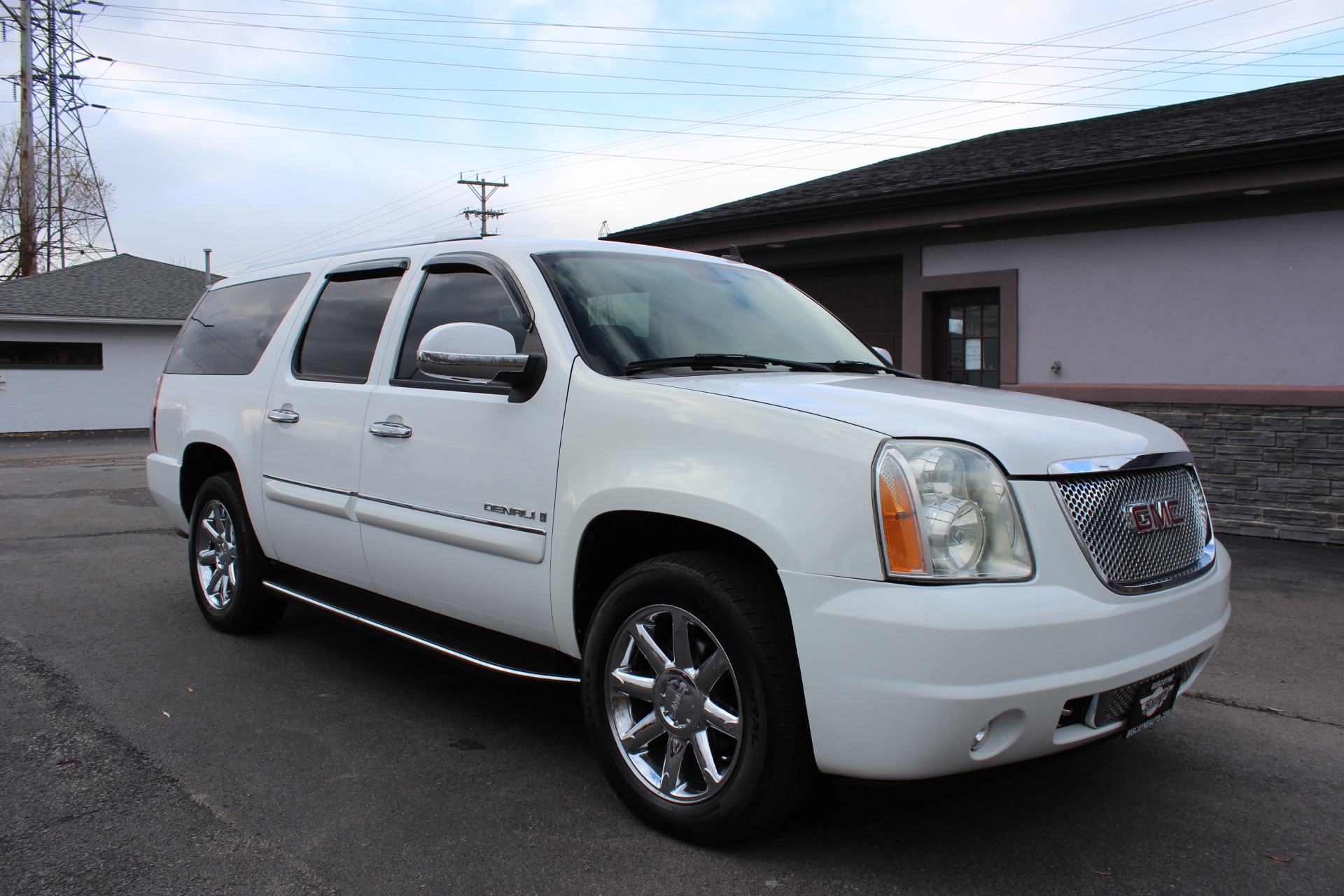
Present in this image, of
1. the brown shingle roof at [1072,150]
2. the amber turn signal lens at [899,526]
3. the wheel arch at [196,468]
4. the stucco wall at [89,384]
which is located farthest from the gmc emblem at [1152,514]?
the stucco wall at [89,384]

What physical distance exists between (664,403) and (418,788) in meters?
1.54

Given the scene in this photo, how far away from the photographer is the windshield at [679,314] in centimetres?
355

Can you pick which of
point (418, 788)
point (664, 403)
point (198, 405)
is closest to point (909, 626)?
point (664, 403)

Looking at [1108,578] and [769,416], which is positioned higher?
[769,416]

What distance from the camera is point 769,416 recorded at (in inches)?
110

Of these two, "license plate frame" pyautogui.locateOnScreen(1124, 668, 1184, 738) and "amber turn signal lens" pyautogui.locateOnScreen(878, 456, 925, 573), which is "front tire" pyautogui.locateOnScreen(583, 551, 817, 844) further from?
"license plate frame" pyautogui.locateOnScreen(1124, 668, 1184, 738)

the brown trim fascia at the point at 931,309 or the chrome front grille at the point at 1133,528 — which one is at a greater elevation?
the brown trim fascia at the point at 931,309

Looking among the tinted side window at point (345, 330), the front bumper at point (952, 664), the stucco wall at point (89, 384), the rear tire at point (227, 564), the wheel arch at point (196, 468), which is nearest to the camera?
the front bumper at point (952, 664)

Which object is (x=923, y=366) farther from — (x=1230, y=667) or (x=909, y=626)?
(x=909, y=626)

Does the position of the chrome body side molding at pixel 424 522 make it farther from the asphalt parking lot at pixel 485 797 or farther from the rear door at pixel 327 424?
the asphalt parking lot at pixel 485 797

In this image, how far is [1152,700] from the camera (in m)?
A: 2.82

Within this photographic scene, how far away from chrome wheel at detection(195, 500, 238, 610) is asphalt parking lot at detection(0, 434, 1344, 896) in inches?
10.6

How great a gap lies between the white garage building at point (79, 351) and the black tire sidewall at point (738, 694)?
27781 mm

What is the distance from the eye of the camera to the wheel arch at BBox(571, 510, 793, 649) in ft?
10.1
